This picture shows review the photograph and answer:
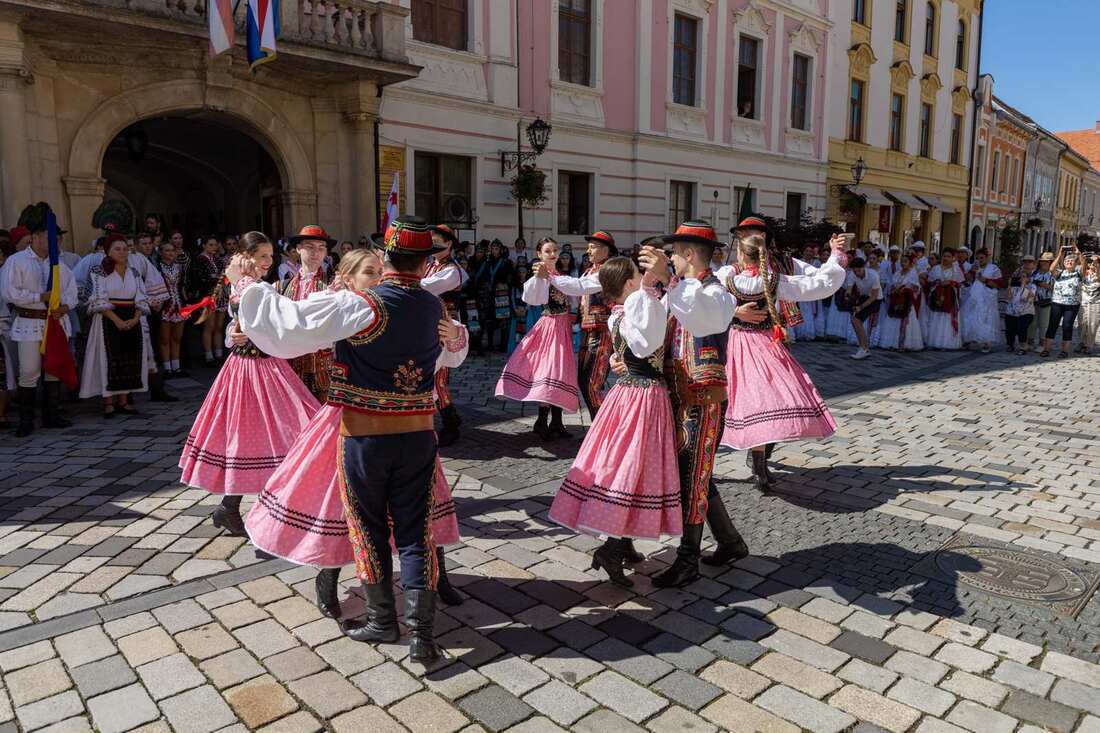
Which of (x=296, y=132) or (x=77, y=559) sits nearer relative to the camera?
(x=77, y=559)

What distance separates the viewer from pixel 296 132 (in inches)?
495

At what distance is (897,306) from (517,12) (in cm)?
889

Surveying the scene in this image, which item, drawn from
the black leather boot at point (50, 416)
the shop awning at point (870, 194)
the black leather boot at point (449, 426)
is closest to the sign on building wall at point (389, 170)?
the black leather boot at point (50, 416)

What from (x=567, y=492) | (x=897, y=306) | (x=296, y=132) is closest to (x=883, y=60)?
(x=897, y=306)

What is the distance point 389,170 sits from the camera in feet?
44.3

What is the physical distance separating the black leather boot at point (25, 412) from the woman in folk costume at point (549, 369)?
4.15m

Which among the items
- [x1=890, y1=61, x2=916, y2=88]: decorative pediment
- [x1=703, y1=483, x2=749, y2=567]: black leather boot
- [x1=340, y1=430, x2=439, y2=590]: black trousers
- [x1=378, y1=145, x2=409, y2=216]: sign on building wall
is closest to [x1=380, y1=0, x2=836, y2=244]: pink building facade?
[x1=378, y1=145, x2=409, y2=216]: sign on building wall

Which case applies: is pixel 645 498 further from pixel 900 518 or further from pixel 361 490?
pixel 900 518

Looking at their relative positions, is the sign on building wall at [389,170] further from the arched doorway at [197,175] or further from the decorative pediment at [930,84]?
the decorative pediment at [930,84]

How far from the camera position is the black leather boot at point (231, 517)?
4668 millimetres

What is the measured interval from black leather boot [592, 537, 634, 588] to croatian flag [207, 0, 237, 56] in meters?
8.72

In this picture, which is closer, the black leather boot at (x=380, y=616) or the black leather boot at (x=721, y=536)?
the black leather boot at (x=380, y=616)

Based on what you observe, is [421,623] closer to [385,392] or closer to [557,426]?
[385,392]

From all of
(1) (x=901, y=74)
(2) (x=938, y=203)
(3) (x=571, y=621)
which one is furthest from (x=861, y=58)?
(3) (x=571, y=621)
